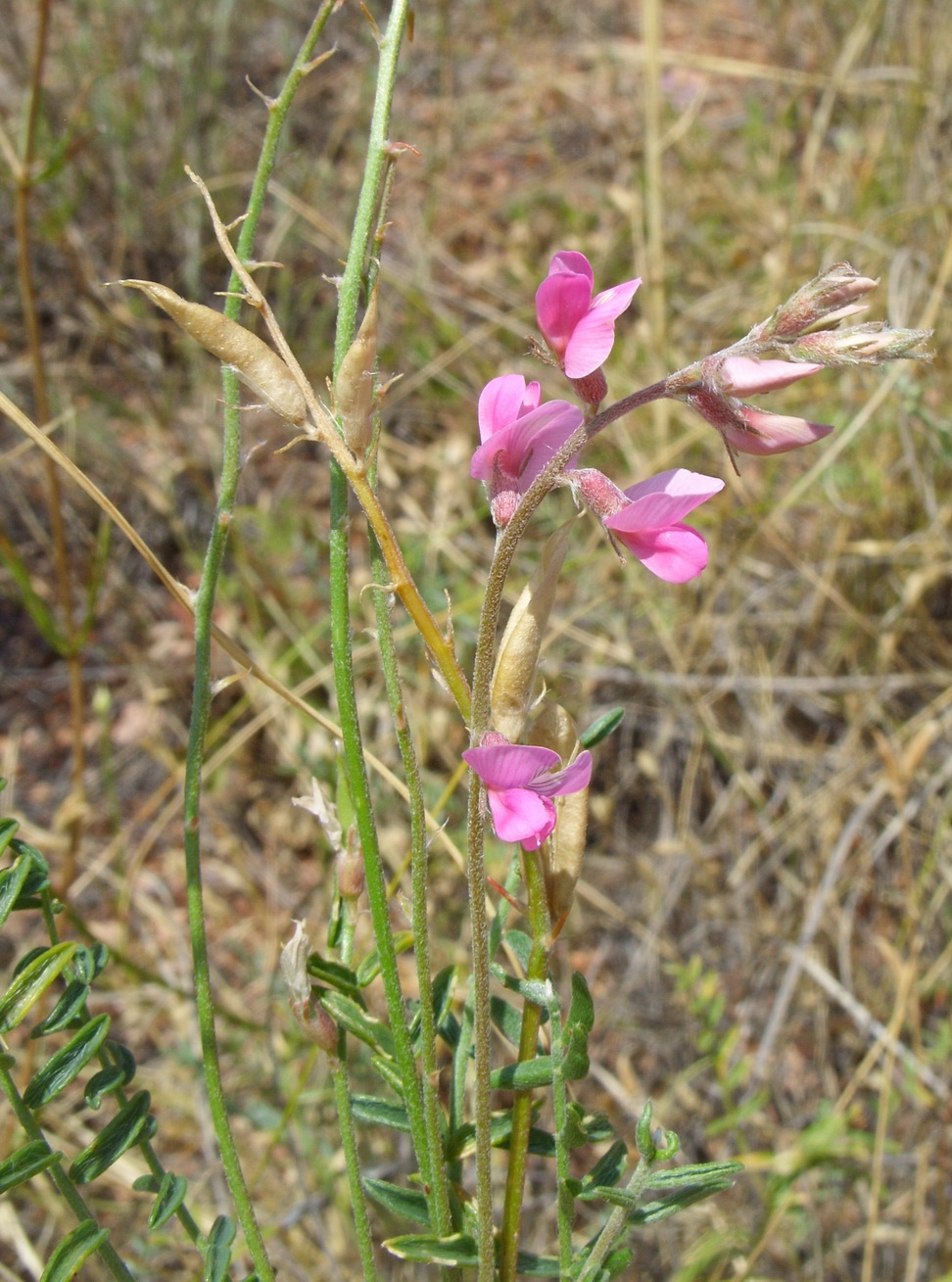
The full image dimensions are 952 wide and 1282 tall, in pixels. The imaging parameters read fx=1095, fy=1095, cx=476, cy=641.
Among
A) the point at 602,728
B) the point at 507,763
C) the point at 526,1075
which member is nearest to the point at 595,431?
the point at 507,763

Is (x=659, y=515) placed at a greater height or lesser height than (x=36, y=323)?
greater

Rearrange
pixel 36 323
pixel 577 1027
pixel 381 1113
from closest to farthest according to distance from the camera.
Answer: pixel 577 1027, pixel 381 1113, pixel 36 323

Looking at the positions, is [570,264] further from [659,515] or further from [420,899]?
[420,899]

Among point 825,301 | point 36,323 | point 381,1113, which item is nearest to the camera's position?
point 825,301

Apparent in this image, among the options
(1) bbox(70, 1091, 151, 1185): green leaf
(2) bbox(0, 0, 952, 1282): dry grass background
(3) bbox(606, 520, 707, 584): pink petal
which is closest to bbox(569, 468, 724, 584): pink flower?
(3) bbox(606, 520, 707, 584): pink petal

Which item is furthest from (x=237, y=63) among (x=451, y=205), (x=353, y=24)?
(x=451, y=205)

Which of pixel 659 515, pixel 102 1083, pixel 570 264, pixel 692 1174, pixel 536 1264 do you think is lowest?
pixel 536 1264

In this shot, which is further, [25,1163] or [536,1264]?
[536,1264]
